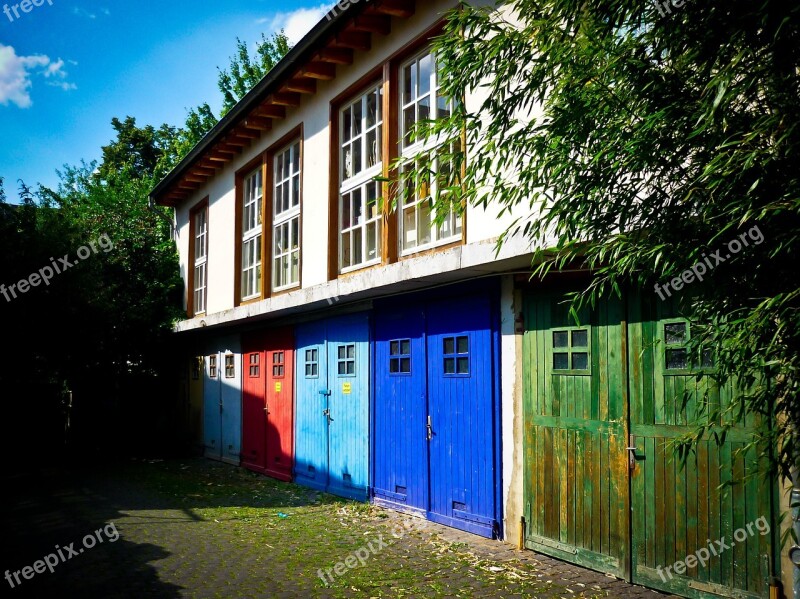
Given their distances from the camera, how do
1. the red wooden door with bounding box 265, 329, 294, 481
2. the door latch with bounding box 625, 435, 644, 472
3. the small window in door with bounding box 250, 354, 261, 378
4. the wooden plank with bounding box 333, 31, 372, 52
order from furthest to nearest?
the small window in door with bounding box 250, 354, 261, 378, the red wooden door with bounding box 265, 329, 294, 481, the wooden plank with bounding box 333, 31, 372, 52, the door latch with bounding box 625, 435, 644, 472

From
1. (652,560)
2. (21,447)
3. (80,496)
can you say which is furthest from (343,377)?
(21,447)

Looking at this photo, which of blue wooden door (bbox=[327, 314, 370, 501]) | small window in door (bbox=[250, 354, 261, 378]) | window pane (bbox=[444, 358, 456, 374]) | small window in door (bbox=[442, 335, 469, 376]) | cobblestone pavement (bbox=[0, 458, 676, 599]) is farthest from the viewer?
small window in door (bbox=[250, 354, 261, 378])

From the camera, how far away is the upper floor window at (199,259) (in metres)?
18.3

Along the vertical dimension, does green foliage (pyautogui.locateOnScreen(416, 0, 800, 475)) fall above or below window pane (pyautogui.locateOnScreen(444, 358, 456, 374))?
above

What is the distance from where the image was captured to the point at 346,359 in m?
11.6

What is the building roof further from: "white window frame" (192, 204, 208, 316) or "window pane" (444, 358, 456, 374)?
"window pane" (444, 358, 456, 374)

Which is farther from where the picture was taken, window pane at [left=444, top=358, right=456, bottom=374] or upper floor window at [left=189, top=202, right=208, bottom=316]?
upper floor window at [left=189, top=202, right=208, bottom=316]

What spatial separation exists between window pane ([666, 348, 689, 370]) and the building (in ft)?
0.06

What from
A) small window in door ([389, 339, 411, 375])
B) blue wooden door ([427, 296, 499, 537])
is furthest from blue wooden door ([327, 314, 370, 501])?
blue wooden door ([427, 296, 499, 537])

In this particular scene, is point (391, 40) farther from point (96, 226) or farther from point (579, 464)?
point (96, 226)

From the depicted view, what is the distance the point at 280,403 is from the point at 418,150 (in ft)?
20.9

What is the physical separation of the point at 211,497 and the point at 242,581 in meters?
5.20

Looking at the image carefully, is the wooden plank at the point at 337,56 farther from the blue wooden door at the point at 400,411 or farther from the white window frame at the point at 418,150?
the blue wooden door at the point at 400,411

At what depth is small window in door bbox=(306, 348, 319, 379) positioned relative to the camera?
1255cm
